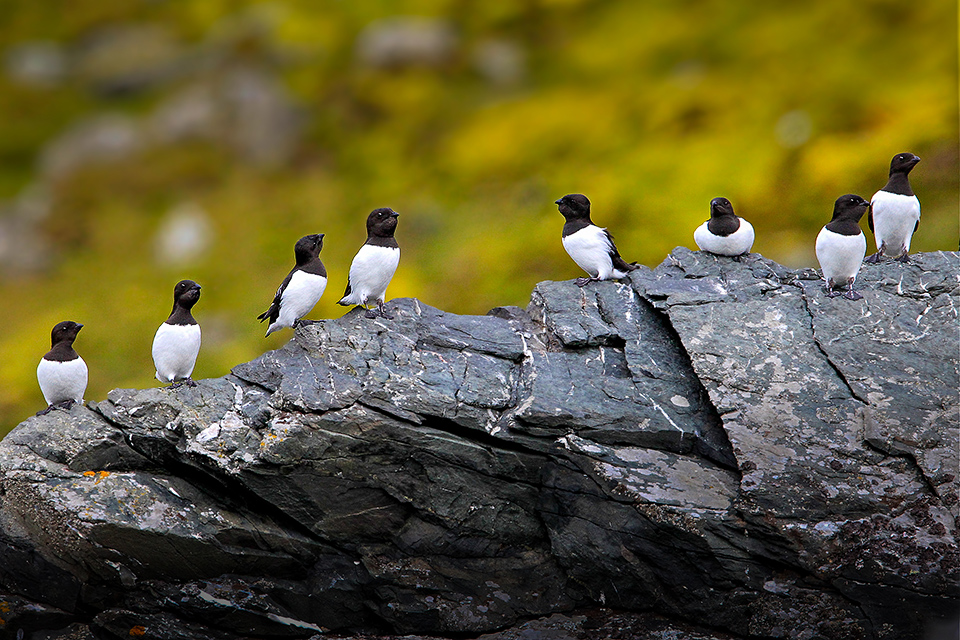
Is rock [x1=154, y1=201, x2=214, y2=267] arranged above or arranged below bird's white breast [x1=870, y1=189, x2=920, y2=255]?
above

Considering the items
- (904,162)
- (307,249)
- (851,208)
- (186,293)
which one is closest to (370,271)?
(307,249)

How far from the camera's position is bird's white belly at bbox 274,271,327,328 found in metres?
8.36

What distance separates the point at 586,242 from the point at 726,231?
149cm

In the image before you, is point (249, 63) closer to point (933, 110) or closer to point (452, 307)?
point (452, 307)

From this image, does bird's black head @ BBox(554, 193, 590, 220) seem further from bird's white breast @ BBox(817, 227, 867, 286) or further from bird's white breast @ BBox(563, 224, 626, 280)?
bird's white breast @ BBox(817, 227, 867, 286)

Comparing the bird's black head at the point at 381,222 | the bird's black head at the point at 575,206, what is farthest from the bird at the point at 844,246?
the bird's black head at the point at 381,222

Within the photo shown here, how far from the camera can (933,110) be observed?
18984 millimetres

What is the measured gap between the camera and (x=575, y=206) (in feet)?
29.8

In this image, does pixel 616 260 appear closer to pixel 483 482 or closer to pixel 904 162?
pixel 483 482

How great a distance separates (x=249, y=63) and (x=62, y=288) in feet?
28.2

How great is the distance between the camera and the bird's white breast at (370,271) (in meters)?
8.45

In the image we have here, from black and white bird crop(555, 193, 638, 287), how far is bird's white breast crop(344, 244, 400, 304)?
1.86m

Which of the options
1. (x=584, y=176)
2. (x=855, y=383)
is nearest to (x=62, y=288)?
(x=584, y=176)

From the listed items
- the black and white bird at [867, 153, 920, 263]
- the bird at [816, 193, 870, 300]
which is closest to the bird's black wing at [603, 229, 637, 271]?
the bird at [816, 193, 870, 300]
